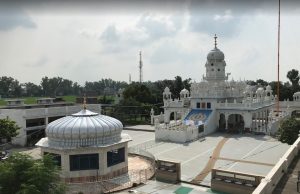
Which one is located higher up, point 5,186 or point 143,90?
point 143,90

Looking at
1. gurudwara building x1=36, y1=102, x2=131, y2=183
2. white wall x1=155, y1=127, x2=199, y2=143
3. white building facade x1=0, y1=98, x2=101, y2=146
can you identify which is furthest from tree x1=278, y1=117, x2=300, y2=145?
white building facade x1=0, y1=98, x2=101, y2=146

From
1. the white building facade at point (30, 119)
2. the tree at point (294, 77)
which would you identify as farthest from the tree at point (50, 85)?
the white building facade at point (30, 119)

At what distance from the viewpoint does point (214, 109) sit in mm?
44688

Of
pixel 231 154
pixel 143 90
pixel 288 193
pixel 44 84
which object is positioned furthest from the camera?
pixel 44 84

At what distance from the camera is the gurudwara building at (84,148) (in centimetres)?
2269

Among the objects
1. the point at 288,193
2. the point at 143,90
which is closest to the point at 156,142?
the point at 288,193

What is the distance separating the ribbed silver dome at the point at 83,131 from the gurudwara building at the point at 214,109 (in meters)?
13.8

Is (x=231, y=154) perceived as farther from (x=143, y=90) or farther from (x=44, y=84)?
(x=44, y=84)

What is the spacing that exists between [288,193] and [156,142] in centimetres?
2391

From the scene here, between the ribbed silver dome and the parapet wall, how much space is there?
39.4ft

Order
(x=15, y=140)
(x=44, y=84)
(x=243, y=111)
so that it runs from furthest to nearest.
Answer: (x=44, y=84) → (x=243, y=111) → (x=15, y=140)

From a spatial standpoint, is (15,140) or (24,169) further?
(15,140)

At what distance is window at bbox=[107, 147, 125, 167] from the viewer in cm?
2377

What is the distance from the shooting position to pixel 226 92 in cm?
4762
